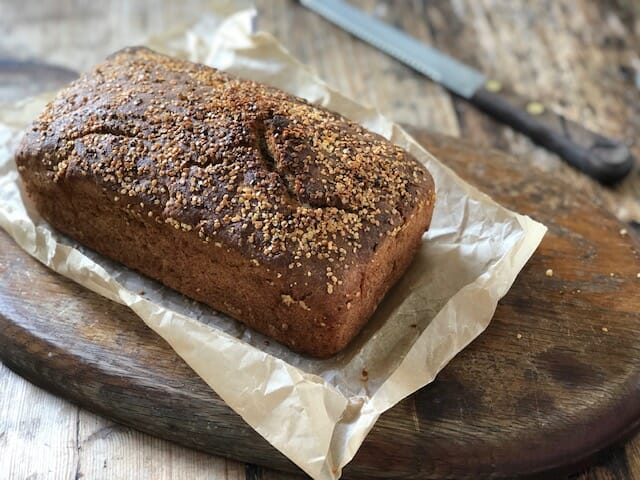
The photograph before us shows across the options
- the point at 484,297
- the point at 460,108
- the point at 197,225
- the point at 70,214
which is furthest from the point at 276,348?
the point at 460,108

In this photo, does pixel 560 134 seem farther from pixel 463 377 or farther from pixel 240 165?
pixel 240 165

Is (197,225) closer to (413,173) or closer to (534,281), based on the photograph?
(413,173)

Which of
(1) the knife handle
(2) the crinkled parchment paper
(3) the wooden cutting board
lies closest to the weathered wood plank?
(3) the wooden cutting board

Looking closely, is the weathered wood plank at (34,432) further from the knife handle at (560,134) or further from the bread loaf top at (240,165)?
the knife handle at (560,134)

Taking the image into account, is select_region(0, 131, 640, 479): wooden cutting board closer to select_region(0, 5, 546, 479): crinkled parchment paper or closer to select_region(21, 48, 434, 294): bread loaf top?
select_region(0, 5, 546, 479): crinkled parchment paper

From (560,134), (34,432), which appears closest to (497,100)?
(560,134)

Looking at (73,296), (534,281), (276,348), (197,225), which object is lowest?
(73,296)
